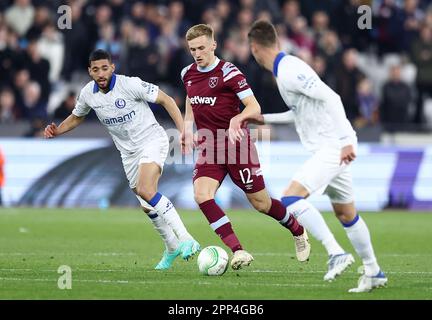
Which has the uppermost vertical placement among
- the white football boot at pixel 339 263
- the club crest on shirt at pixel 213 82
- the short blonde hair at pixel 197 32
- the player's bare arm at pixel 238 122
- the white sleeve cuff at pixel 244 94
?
the short blonde hair at pixel 197 32

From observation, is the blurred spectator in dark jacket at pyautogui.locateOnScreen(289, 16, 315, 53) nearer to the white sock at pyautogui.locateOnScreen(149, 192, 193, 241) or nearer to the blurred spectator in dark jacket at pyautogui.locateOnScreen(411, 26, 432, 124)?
the blurred spectator in dark jacket at pyautogui.locateOnScreen(411, 26, 432, 124)

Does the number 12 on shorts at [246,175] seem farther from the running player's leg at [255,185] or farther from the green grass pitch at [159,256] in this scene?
the green grass pitch at [159,256]

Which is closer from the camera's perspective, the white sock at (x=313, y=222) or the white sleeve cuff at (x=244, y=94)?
the white sock at (x=313, y=222)

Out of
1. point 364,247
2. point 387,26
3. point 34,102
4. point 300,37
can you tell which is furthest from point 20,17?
point 364,247

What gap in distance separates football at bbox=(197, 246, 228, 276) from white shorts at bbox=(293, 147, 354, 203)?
1467 millimetres

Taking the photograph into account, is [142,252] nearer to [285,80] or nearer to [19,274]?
[19,274]

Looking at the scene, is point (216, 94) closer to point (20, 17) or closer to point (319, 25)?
point (319, 25)

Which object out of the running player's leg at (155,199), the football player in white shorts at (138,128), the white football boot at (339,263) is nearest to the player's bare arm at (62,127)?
the football player in white shorts at (138,128)

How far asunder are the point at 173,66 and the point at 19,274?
490 inches

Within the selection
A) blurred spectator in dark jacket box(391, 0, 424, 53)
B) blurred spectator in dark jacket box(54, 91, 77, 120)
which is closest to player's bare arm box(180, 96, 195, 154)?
blurred spectator in dark jacket box(54, 91, 77, 120)

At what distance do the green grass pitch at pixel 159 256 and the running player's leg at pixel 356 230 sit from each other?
0.47 ft

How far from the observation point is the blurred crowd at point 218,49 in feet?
74.1

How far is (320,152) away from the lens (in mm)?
9891

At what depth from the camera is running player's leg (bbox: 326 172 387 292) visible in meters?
9.59
